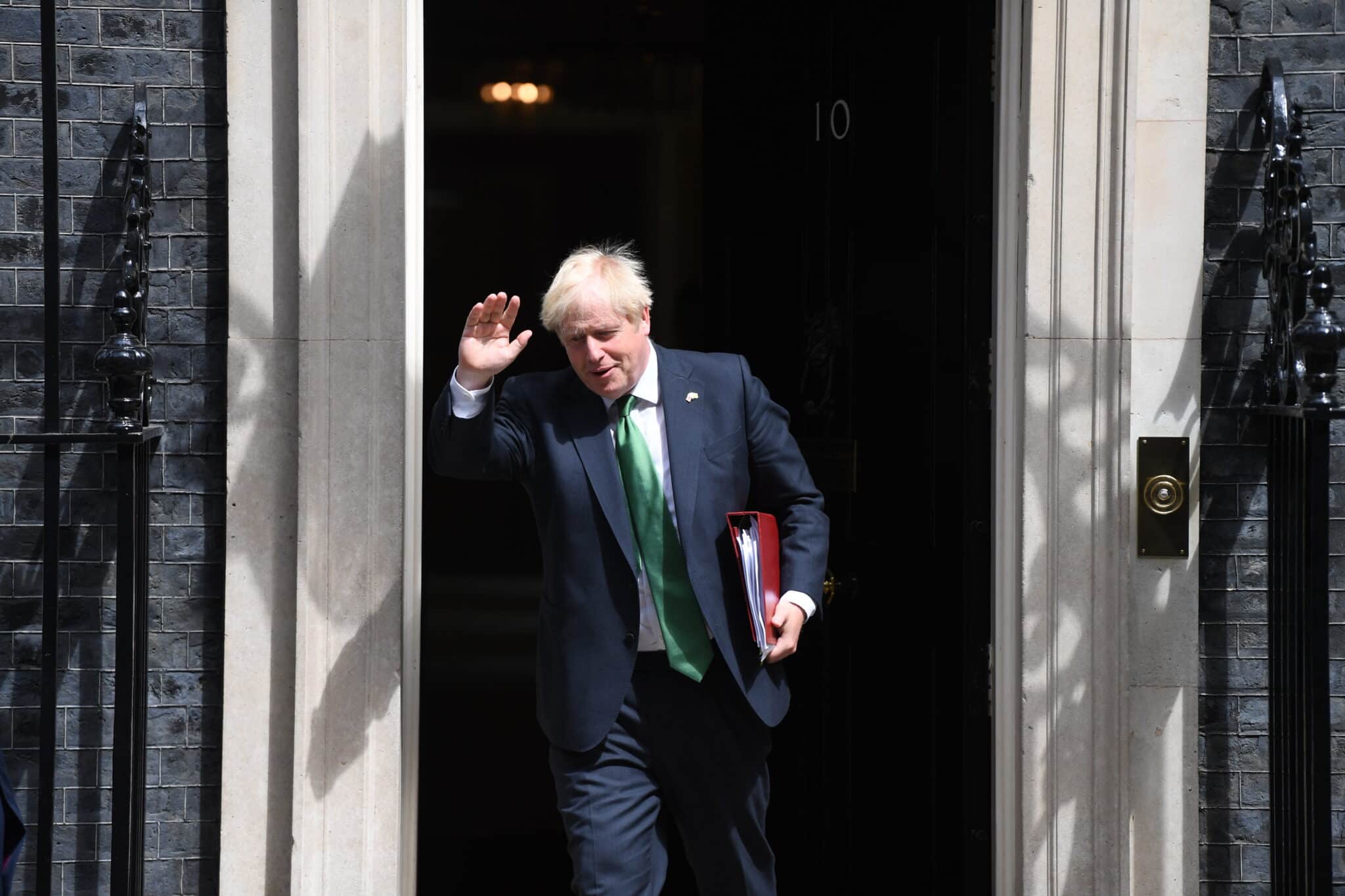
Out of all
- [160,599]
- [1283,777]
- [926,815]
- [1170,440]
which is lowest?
[926,815]

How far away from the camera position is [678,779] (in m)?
3.21

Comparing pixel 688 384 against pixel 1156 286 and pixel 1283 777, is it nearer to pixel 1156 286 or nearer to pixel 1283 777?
pixel 1156 286

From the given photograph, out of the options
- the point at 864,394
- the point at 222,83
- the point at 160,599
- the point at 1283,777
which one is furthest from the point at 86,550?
the point at 1283,777

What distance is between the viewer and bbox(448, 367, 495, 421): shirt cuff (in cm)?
298

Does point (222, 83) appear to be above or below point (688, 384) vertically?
above

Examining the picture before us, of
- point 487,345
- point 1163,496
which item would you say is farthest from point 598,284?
point 1163,496

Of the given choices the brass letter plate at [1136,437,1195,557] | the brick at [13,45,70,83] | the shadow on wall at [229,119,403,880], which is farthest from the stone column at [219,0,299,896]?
the brass letter plate at [1136,437,1195,557]

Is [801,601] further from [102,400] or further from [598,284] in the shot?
[102,400]

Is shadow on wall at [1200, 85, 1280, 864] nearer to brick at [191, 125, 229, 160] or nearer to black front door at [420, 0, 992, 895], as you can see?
black front door at [420, 0, 992, 895]

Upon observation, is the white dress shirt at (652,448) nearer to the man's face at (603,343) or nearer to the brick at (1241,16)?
the man's face at (603,343)

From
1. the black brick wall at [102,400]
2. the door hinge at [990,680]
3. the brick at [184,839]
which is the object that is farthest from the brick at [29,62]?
the door hinge at [990,680]

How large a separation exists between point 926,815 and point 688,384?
164 cm

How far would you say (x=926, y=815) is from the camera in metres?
4.11

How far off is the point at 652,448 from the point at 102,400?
151cm
